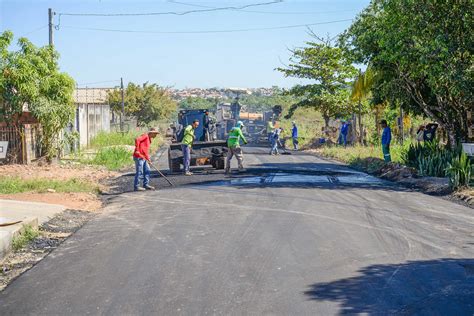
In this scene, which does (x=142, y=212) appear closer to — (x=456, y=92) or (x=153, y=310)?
(x=153, y=310)

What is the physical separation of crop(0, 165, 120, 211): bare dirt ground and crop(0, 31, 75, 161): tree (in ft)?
5.93

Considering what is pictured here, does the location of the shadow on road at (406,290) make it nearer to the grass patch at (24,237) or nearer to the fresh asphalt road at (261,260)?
the fresh asphalt road at (261,260)

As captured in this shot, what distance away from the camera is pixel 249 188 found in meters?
16.2

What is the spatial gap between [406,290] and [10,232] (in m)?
6.06

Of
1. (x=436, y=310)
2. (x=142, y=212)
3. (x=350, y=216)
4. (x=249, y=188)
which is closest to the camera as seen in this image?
(x=436, y=310)

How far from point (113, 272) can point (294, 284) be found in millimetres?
2307

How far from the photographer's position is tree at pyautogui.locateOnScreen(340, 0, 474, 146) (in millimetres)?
16734

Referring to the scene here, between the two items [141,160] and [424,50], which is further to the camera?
[424,50]

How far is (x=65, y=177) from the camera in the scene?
1881 centimetres

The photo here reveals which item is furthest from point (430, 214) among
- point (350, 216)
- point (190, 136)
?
point (190, 136)

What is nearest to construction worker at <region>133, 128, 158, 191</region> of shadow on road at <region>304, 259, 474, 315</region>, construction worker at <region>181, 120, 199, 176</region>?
construction worker at <region>181, 120, 199, 176</region>

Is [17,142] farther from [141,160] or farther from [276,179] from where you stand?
[276,179]

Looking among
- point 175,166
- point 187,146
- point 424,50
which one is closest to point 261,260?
point 424,50

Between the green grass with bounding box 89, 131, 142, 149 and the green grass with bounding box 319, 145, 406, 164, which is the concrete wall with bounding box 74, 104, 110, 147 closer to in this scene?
the green grass with bounding box 89, 131, 142, 149
